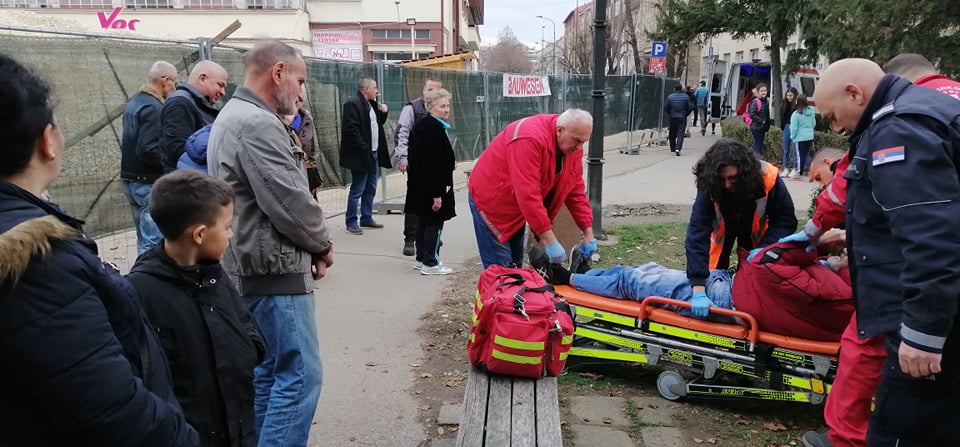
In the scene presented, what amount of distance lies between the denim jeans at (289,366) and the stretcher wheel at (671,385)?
7.29 ft

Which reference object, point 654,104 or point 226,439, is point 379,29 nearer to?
point 654,104

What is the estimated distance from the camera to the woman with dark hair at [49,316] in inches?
52.0

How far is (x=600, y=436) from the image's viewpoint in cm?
391

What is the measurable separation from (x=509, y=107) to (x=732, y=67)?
53.6 ft

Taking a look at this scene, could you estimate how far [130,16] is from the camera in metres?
31.3

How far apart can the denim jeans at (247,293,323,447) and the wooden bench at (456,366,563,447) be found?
0.70 metres

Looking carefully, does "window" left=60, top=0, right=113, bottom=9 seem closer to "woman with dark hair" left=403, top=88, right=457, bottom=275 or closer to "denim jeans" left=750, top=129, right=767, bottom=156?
"denim jeans" left=750, top=129, right=767, bottom=156

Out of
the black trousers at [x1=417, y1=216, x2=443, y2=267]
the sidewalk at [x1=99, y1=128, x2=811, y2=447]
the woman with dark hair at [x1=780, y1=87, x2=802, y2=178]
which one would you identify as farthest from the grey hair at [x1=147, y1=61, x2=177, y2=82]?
the woman with dark hair at [x1=780, y1=87, x2=802, y2=178]

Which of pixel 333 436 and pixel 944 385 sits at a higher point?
pixel 944 385

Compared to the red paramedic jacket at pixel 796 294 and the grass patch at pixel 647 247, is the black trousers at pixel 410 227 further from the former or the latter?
the red paramedic jacket at pixel 796 294

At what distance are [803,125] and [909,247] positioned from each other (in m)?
12.3

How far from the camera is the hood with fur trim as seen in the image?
129cm

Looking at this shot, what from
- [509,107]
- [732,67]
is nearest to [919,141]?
[509,107]

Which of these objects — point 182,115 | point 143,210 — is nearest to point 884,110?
point 182,115
